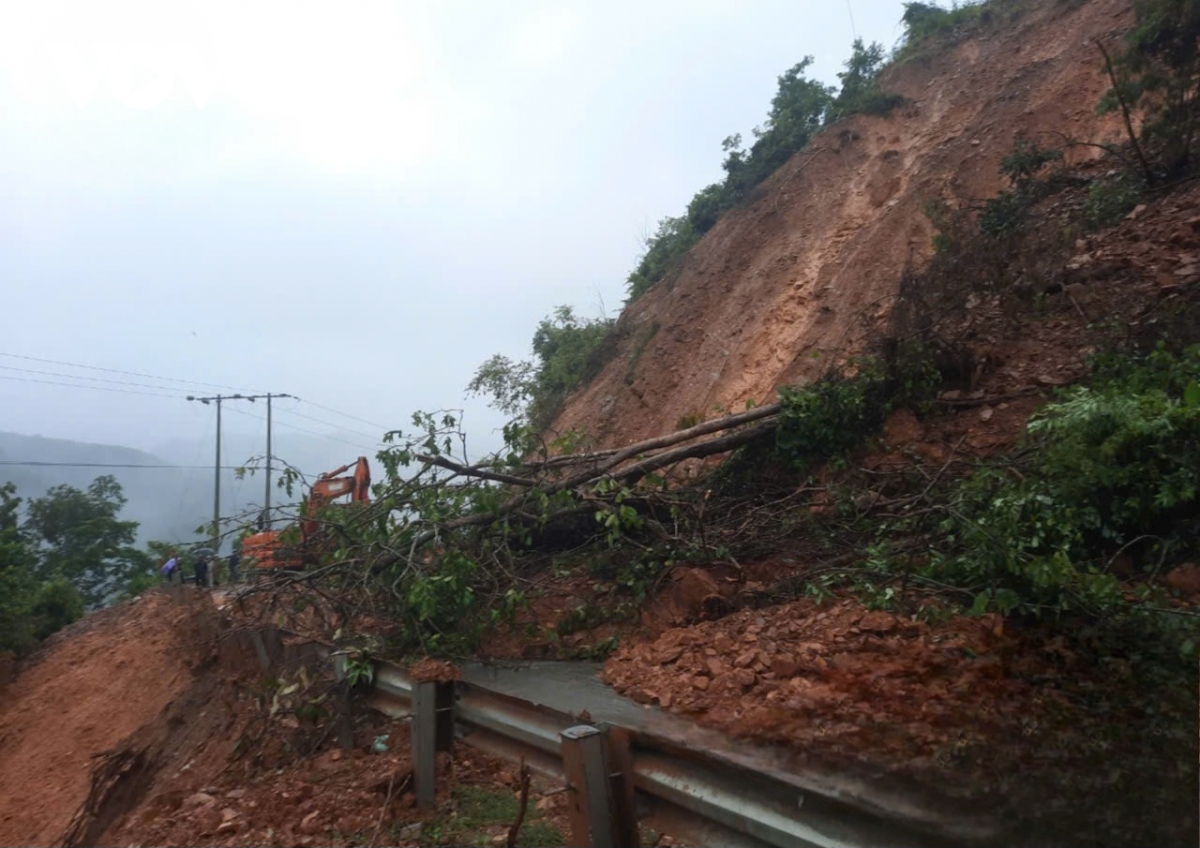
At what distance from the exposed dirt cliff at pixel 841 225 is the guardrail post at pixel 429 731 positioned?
27.2 feet

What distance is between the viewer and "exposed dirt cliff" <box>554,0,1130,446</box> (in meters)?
13.5

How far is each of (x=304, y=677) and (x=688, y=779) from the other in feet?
11.2

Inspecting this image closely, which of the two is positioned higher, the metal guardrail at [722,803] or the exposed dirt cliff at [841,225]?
the exposed dirt cliff at [841,225]

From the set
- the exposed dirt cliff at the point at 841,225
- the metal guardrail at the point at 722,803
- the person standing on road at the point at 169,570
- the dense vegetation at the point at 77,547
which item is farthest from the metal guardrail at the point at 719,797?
the dense vegetation at the point at 77,547

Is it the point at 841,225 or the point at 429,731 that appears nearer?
the point at 429,731

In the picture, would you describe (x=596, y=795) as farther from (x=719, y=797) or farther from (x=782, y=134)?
(x=782, y=134)

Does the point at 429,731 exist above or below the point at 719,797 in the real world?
above

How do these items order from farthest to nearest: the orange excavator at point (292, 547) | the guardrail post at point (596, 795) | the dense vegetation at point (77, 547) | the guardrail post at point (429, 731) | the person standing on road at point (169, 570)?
the dense vegetation at point (77, 547)
the person standing on road at point (169, 570)
the orange excavator at point (292, 547)
the guardrail post at point (429, 731)
the guardrail post at point (596, 795)

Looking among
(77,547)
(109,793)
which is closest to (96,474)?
(77,547)

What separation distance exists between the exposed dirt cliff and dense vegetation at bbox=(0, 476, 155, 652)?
10.1m

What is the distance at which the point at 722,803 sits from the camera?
2.95 metres

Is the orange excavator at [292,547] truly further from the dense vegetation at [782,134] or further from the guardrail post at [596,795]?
the dense vegetation at [782,134]

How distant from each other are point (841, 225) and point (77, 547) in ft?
59.3

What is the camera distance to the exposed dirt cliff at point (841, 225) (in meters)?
13.5
